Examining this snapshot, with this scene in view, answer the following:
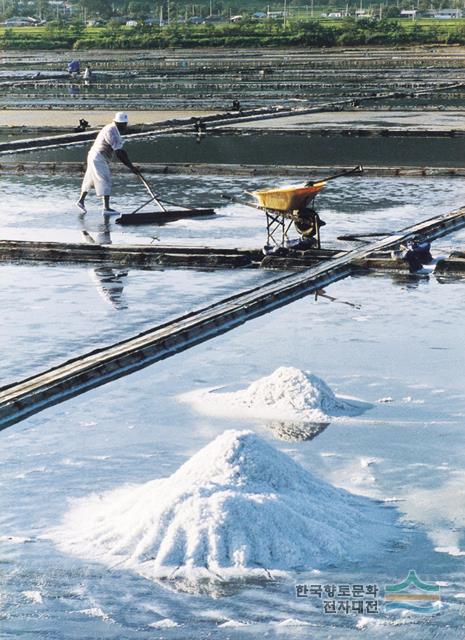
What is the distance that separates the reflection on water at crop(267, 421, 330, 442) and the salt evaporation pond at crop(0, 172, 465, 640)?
8 cm

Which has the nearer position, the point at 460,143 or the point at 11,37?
the point at 460,143

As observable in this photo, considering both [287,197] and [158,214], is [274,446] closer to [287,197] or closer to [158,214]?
[287,197]

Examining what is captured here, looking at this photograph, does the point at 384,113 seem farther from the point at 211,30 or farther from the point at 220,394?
the point at 211,30

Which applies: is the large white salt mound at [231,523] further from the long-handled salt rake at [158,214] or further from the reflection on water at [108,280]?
the long-handled salt rake at [158,214]

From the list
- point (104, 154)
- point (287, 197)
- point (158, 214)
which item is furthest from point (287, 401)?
point (104, 154)

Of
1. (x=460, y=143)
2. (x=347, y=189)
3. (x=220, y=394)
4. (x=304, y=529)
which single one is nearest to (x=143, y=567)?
(x=304, y=529)

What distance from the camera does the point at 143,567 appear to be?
598 cm

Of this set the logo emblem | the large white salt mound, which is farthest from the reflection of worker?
the logo emblem

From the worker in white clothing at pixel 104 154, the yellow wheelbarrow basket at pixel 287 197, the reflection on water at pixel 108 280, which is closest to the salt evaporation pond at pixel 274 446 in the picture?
the reflection on water at pixel 108 280

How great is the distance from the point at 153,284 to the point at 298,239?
1755 millimetres

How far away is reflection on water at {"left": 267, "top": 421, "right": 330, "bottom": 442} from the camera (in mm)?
7801

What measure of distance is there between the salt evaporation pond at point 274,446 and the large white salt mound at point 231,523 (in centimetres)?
9

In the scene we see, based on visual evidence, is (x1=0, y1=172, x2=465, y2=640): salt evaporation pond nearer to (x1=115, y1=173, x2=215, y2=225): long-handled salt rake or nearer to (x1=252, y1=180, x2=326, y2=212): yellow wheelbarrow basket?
(x1=252, y1=180, x2=326, y2=212): yellow wheelbarrow basket

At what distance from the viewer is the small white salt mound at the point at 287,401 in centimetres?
823
